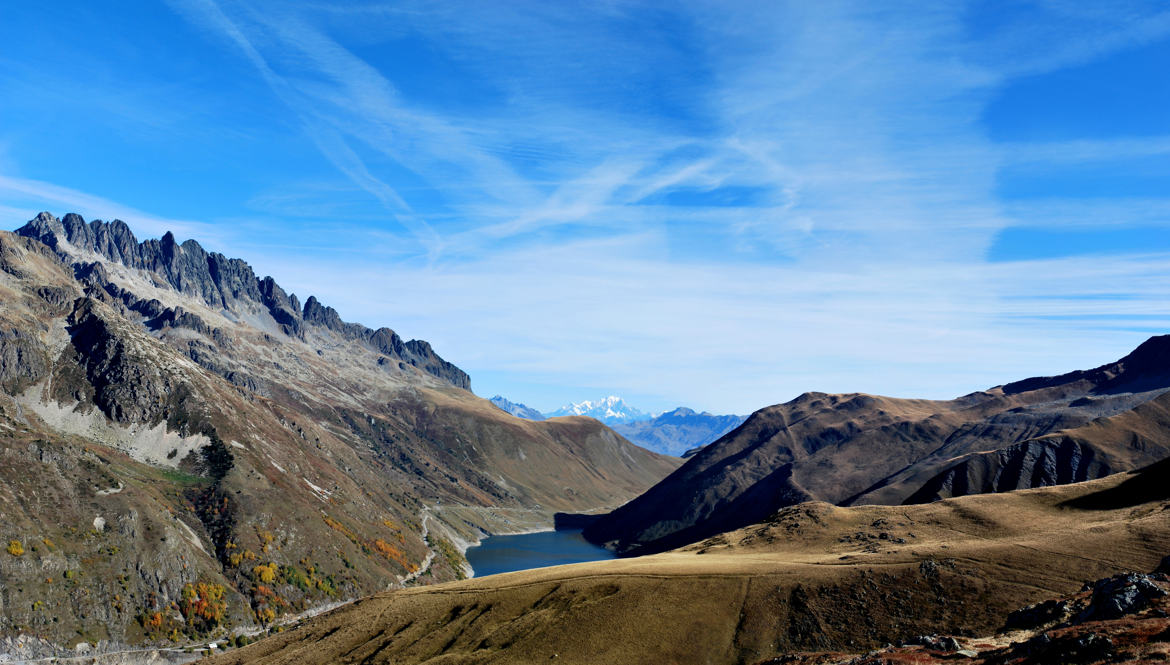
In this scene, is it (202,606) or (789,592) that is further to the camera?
(202,606)

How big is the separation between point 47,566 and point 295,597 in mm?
57986

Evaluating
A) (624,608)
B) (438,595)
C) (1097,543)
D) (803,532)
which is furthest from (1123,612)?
(438,595)

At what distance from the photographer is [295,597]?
190m

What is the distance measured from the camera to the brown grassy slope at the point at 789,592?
80312mm

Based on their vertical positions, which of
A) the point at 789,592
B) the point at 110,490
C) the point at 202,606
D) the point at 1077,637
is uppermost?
the point at 110,490

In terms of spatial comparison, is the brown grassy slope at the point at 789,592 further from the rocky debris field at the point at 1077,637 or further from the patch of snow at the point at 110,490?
the patch of snow at the point at 110,490

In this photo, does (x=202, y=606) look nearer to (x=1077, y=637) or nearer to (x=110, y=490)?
(x=110, y=490)

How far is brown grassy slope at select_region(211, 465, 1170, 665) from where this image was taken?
80.3 m

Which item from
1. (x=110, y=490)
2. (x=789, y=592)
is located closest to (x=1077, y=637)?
(x=789, y=592)

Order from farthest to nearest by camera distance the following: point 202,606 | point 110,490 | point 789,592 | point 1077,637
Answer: point 110,490, point 202,606, point 789,592, point 1077,637

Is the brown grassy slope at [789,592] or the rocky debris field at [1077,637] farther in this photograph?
the brown grassy slope at [789,592]

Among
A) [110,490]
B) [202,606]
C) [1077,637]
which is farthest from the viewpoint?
[110,490]

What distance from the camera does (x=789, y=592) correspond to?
3438 inches

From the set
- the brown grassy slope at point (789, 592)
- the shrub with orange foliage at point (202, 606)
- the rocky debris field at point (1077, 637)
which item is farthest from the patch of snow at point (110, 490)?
the rocky debris field at point (1077, 637)
